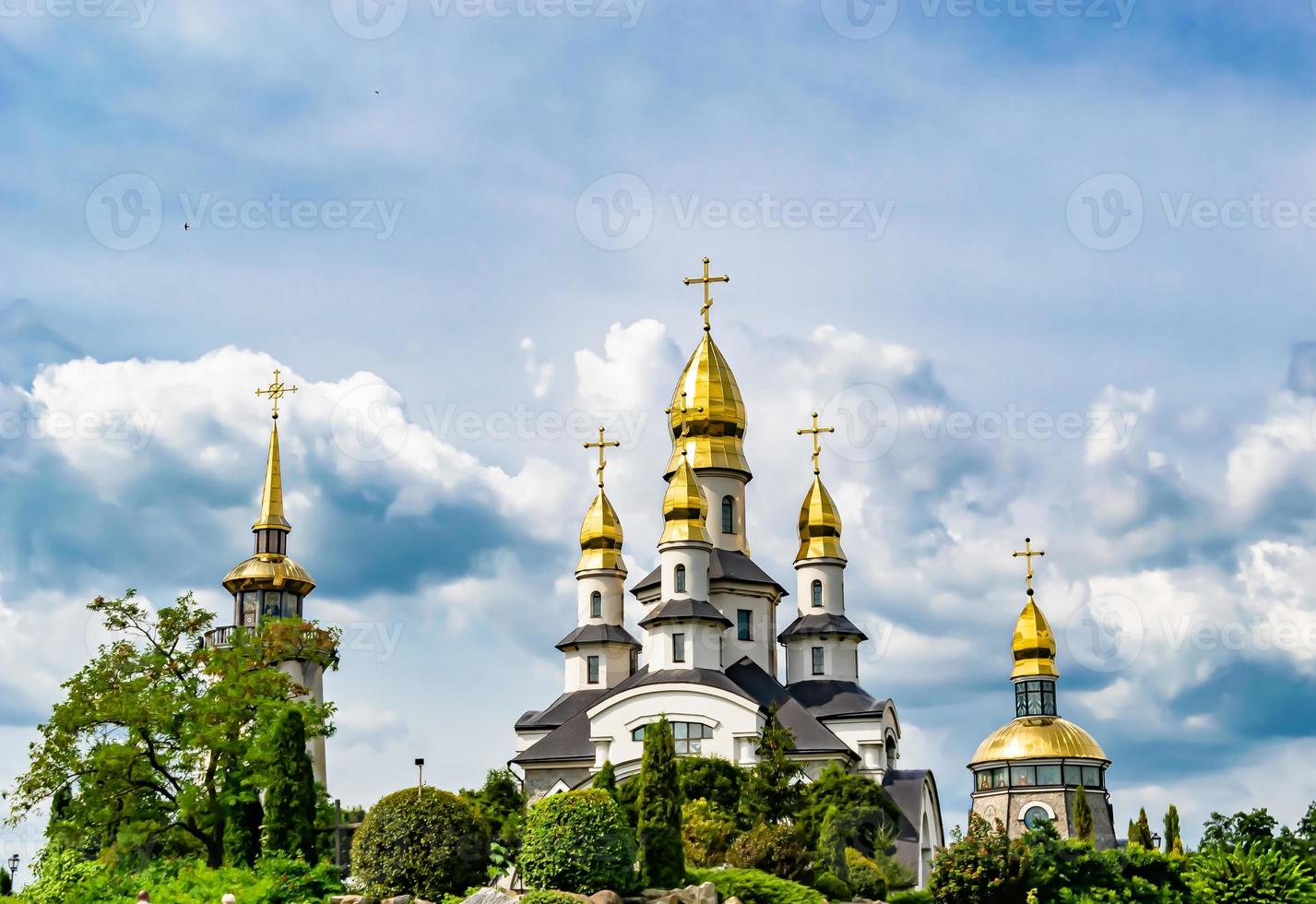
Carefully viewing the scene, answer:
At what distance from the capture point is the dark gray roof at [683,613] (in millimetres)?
51812

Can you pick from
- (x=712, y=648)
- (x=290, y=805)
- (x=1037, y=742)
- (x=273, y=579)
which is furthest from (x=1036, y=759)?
(x=290, y=805)

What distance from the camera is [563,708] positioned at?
186 feet

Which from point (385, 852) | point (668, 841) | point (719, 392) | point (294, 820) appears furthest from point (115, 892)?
point (719, 392)

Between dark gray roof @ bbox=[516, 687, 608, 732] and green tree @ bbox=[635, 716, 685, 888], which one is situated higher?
dark gray roof @ bbox=[516, 687, 608, 732]

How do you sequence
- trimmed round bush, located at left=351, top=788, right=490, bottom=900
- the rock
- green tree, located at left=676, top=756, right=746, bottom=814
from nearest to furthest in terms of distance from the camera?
1. the rock
2. trimmed round bush, located at left=351, top=788, right=490, bottom=900
3. green tree, located at left=676, top=756, right=746, bottom=814

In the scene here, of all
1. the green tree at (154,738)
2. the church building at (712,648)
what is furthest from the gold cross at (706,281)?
the green tree at (154,738)

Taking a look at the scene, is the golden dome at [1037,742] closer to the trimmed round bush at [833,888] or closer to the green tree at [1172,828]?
the green tree at [1172,828]

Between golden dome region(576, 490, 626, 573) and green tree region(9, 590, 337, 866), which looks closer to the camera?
green tree region(9, 590, 337, 866)

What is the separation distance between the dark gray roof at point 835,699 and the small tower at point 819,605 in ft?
1.24

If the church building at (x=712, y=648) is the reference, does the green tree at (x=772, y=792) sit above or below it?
below

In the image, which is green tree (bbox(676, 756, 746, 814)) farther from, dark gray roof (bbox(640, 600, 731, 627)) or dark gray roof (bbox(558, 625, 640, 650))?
dark gray roof (bbox(558, 625, 640, 650))

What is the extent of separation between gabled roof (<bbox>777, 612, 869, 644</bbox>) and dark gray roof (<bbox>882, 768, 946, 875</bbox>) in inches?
190

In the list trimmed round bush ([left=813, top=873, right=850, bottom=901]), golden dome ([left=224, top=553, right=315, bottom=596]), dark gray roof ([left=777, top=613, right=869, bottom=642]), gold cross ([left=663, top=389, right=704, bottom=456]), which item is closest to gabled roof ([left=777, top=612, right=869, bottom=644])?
dark gray roof ([left=777, top=613, right=869, bottom=642])

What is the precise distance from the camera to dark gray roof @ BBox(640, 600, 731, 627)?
170ft
